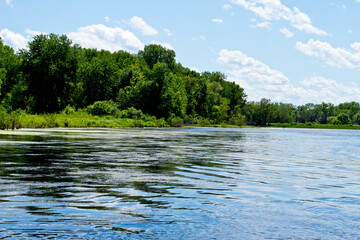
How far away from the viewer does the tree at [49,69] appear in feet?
286

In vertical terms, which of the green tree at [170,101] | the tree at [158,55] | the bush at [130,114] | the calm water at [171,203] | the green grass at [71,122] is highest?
the tree at [158,55]

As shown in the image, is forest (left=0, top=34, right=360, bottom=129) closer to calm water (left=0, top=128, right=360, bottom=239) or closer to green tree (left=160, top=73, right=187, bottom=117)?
green tree (left=160, top=73, right=187, bottom=117)

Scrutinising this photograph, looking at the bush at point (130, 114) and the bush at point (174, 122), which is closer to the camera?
the bush at point (130, 114)

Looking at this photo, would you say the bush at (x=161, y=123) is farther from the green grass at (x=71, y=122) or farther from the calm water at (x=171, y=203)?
the calm water at (x=171, y=203)

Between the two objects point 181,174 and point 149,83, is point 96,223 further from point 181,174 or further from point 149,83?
point 149,83

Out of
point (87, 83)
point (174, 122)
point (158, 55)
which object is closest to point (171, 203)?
point (174, 122)

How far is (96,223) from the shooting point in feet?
24.1

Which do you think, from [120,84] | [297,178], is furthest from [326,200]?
[120,84]

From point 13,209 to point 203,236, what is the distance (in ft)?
14.0

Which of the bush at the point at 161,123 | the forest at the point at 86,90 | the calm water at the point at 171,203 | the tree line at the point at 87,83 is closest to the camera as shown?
the calm water at the point at 171,203

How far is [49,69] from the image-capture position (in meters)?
87.2

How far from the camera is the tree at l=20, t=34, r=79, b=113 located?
3433 inches

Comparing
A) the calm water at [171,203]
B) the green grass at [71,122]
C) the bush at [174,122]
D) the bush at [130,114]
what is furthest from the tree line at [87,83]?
the calm water at [171,203]

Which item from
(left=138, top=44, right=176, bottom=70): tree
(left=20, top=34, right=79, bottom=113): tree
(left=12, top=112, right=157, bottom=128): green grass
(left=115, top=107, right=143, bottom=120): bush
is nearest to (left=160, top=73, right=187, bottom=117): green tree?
(left=115, top=107, right=143, bottom=120): bush
